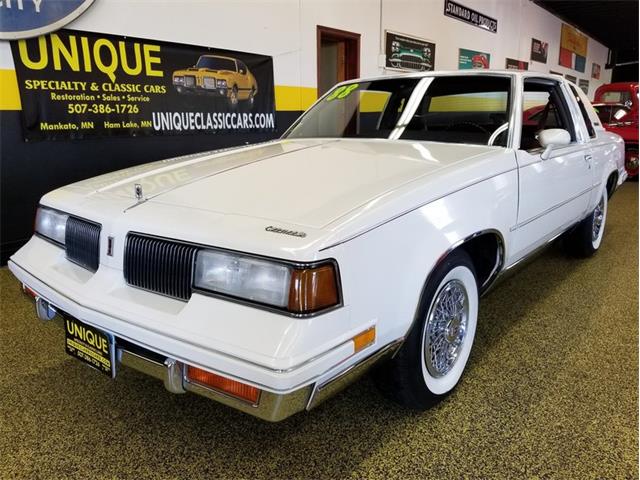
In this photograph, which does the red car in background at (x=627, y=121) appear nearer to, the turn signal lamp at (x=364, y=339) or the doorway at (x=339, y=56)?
the doorway at (x=339, y=56)

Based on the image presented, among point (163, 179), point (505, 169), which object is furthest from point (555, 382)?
point (163, 179)

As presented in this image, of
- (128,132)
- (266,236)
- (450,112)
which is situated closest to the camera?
(266,236)

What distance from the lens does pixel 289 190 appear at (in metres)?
1.66

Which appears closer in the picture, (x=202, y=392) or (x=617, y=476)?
(x=202, y=392)

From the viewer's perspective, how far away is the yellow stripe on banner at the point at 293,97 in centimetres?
608

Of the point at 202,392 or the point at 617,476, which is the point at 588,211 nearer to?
the point at 617,476

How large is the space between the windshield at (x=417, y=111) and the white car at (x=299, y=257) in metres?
0.02

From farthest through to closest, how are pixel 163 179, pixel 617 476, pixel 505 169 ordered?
pixel 505 169
pixel 163 179
pixel 617 476

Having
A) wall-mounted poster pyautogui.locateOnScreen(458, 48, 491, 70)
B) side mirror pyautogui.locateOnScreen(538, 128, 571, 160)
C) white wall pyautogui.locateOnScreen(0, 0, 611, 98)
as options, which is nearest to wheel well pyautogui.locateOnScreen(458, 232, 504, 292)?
side mirror pyautogui.locateOnScreen(538, 128, 571, 160)

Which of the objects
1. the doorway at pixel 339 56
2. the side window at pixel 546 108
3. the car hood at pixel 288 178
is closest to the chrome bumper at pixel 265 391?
the car hood at pixel 288 178

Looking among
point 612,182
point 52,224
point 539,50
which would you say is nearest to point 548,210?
point 612,182

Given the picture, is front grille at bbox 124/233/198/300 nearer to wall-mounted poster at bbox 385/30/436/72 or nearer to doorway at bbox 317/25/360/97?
doorway at bbox 317/25/360/97

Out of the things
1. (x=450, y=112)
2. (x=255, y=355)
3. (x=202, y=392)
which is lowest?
(x=202, y=392)

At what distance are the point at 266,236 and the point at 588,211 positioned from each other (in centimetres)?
300
